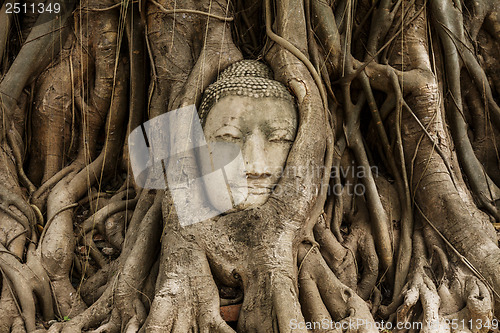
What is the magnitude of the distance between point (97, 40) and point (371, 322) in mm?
2887

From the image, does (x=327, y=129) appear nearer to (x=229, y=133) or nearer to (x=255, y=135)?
(x=255, y=135)

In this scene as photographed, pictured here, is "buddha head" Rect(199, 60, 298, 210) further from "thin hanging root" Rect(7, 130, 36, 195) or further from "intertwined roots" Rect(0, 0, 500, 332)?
"thin hanging root" Rect(7, 130, 36, 195)

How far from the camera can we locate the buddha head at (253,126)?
3184 mm

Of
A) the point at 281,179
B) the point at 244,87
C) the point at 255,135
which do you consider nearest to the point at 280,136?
the point at 255,135

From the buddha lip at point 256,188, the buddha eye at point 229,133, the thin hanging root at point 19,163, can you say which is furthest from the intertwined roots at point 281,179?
the buddha eye at point 229,133

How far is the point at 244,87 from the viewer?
337 centimetres

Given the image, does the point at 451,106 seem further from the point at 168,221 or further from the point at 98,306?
the point at 98,306

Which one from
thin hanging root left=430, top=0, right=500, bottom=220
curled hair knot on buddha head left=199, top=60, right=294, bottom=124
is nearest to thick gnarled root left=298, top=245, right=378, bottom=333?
curled hair knot on buddha head left=199, top=60, right=294, bottom=124

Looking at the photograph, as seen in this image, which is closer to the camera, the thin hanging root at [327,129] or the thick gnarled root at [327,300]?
the thick gnarled root at [327,300]

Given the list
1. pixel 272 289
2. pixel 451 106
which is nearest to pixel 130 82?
pixel 272 289

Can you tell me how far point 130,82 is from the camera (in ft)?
13.6

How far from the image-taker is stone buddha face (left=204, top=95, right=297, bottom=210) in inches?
125

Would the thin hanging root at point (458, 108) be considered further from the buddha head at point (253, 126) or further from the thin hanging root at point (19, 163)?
the thin hanging root at point (19, 163)

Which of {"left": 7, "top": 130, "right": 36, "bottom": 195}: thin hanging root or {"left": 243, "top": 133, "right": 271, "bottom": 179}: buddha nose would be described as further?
{"left": 7, "top": 130, "right": 36, "bottom": 195}: thin hanging root
